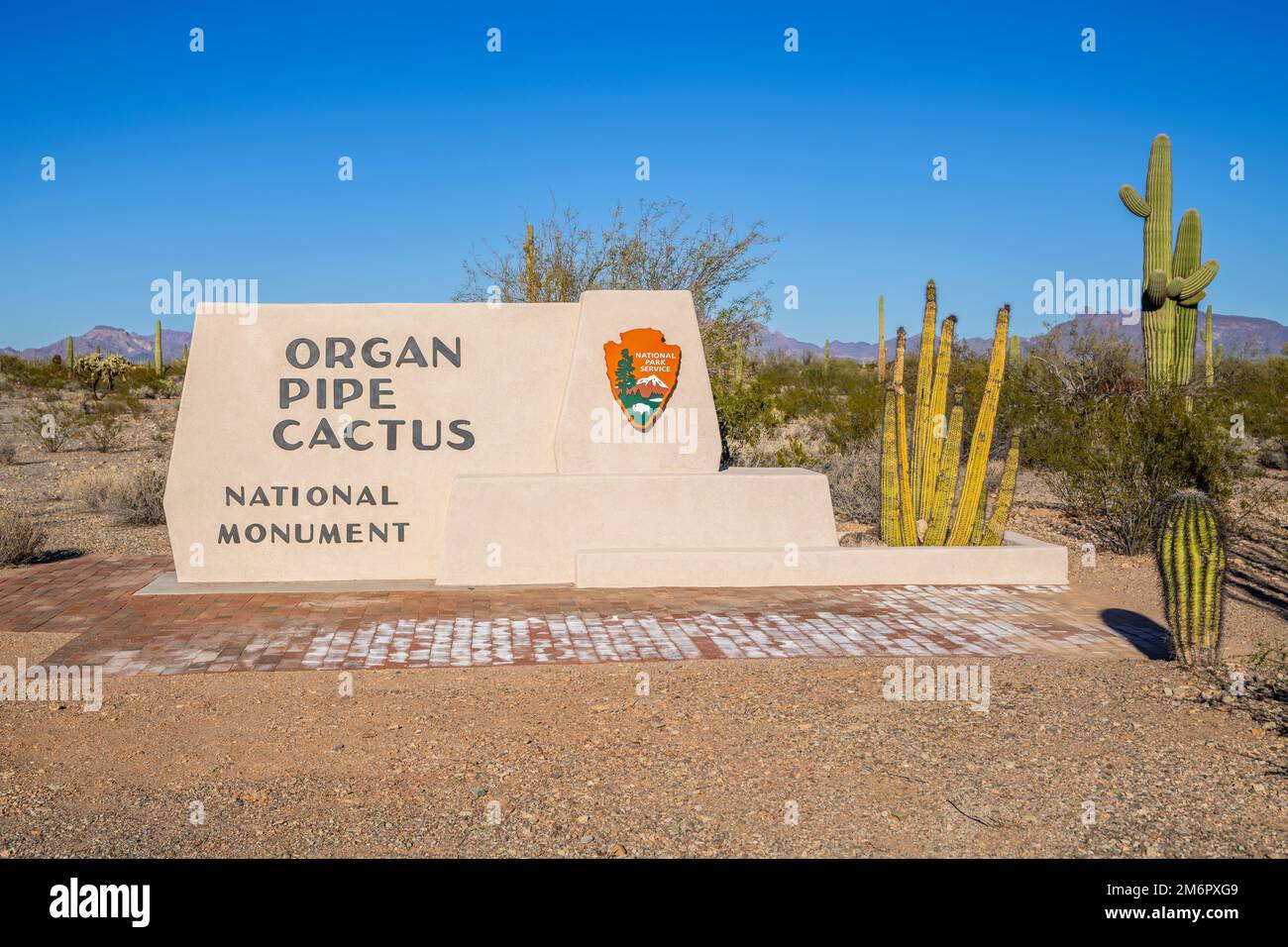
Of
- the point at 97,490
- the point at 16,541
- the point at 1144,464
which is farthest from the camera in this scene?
the point at 97,490

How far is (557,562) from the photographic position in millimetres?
9719

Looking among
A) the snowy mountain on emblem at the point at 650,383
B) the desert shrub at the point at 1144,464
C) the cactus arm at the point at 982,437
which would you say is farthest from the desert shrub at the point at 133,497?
the desert shrub at the point at 1144,464

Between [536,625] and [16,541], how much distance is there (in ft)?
19.8

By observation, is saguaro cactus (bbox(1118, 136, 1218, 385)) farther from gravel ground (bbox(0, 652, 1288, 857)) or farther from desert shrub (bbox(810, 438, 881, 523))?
gravel ground (bbox(0, 652, 1288, 857))

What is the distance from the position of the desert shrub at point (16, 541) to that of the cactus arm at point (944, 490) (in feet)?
29.8

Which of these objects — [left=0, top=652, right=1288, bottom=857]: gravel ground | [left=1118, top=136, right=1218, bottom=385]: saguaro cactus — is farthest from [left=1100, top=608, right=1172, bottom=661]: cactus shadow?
[left=1118, top=136, right=1218, bottom=385]: saguaro cactus

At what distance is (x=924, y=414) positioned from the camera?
1057cm

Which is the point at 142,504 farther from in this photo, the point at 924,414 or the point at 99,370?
the point at 99,370

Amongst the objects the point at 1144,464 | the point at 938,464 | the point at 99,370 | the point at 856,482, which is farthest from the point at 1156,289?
the point at 99,370

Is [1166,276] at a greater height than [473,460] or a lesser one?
greater

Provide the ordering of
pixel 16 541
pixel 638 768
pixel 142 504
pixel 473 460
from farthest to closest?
1. pixel 142 504
2. pixel 16 541
3. pixel 473 460
4. pixel 638 768

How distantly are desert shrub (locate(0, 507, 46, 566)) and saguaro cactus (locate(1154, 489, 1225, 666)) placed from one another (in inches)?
409

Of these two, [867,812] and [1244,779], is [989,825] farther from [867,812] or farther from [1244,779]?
[1244,779]

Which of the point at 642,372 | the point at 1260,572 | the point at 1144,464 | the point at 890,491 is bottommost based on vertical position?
the point at 1260,572
